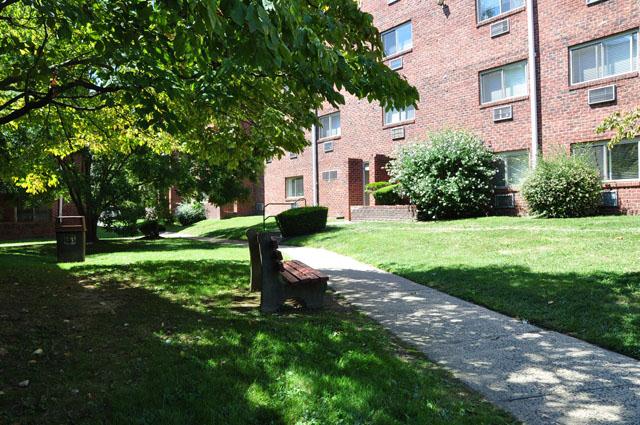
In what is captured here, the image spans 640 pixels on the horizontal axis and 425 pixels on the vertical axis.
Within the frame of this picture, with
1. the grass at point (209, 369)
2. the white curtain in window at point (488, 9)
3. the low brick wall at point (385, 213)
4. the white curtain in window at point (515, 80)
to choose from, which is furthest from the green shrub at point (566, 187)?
the grass at point (209, 369)

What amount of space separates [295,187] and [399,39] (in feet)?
36.4

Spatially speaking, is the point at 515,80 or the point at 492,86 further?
the point at 492,86

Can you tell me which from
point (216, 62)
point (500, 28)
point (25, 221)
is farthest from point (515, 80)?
point (25, 221)

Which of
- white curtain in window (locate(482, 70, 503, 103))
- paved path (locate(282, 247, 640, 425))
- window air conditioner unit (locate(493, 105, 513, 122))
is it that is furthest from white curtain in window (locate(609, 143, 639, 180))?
paved path (locate(282, 247, 640, 425))

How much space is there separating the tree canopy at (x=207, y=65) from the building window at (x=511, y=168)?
11.1 m

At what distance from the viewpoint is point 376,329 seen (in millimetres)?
5398

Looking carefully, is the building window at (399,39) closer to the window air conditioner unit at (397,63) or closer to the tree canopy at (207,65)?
the window air conditioner unit at (397,63)

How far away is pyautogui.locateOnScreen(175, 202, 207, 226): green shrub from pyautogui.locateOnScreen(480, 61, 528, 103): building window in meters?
23.6

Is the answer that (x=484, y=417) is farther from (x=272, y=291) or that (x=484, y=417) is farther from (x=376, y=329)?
(x=272, y=291)

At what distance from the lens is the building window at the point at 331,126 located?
25.9 metres

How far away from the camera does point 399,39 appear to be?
2184cm

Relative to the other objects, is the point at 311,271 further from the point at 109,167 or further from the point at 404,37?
the point at 404,37

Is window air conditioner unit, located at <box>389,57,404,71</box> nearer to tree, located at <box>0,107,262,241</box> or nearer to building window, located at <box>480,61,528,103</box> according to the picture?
building window, located at <box>480,61,528,103</box>

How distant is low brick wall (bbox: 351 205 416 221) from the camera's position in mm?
18328
